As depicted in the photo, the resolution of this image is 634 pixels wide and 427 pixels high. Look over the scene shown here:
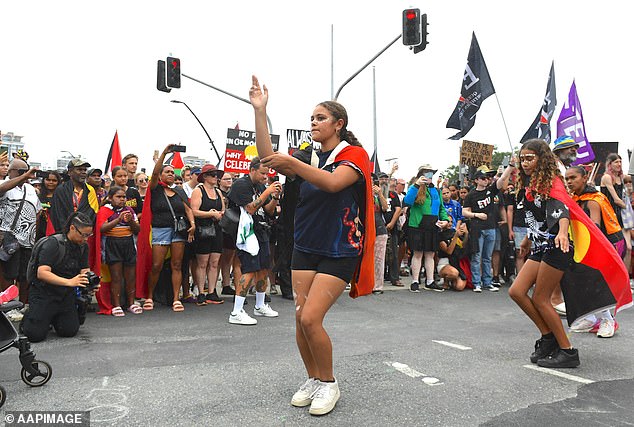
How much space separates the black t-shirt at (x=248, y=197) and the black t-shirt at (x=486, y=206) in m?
4.58

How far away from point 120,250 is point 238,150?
475cm

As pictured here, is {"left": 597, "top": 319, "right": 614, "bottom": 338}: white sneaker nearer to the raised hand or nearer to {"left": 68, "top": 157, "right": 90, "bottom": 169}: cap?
the raised hand

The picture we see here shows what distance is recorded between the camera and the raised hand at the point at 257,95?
3543 mm

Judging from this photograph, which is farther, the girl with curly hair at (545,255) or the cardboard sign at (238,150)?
the cardboard sign at (238,150)

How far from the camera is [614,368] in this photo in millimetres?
4762

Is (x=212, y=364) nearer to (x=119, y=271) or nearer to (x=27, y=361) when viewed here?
(x=27, y=361)

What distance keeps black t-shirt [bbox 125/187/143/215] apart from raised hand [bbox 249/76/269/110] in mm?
4784

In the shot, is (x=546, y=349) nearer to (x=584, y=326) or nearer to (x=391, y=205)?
(x=584, y=326)

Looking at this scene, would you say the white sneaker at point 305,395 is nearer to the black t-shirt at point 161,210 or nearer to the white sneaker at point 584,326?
the white sneaker at point 584,326

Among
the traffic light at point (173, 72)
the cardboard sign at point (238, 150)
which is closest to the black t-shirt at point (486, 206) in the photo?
the cardboard sign at point (238, 150)

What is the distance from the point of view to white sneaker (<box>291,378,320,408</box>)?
372 cm

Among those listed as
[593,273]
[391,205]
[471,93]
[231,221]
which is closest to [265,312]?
[231,221]

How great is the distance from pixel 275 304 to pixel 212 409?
4.53 m

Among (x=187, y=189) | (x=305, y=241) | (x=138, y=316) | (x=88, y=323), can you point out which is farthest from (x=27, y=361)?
(x=187, y=189)
